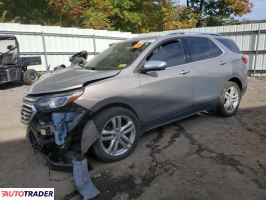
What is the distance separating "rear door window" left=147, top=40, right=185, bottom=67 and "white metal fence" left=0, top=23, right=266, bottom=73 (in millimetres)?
7989

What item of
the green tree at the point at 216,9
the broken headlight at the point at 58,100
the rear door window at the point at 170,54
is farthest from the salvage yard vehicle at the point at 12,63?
the green tree at the point at 216,9

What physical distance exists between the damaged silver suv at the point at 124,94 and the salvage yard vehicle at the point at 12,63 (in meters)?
6.24

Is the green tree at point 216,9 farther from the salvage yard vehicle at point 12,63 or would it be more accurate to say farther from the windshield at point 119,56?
the windshield at point 119,56

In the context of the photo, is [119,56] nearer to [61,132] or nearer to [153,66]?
[153,66]

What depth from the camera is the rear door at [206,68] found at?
461 centimetres

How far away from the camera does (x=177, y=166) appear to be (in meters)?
3.50

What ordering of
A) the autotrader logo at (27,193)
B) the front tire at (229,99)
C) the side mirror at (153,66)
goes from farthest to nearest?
1. the front tire at (229,99)
2. the side mirror at (153,66)
3. the autotrader logo at (27,193)

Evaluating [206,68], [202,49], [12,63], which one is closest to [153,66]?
[206,68]

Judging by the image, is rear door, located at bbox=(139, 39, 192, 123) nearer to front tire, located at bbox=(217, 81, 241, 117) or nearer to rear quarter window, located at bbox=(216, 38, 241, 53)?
→ front tire, located at bbox=(217, 81, 241, 117)

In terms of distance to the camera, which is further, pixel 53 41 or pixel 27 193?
pixel 53 41

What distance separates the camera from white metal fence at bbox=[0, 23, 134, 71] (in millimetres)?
11736

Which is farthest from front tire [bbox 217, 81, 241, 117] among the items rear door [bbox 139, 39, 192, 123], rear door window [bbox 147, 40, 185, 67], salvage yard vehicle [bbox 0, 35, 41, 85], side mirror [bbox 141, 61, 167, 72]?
salvage yard vehicle [bbox 0, 35, 41, 85]

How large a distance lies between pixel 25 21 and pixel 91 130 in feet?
66.5

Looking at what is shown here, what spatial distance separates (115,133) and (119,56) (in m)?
1.41
